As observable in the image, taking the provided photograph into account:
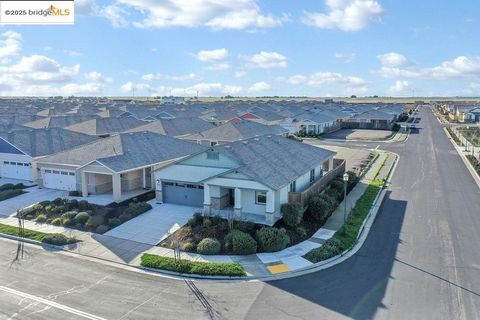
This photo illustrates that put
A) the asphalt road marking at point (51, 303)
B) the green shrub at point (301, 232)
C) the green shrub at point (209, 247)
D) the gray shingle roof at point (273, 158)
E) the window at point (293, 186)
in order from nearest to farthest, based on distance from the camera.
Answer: the asphalt road marking at point (51, 303)
the green shrub at point (209, 247)
the green shrub at point (301, 232)
the gray shingle roof at point (273, 158)
the window at point (293, 186)

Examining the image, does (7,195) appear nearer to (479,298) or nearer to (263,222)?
(263,222)

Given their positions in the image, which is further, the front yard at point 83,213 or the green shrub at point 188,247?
the front yard at point 83,213

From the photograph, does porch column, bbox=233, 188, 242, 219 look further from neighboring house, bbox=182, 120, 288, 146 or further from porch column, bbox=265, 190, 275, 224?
neighboring house, bbox=182, 120, 288, 146

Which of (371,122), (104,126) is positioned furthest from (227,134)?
Result: (371,122)

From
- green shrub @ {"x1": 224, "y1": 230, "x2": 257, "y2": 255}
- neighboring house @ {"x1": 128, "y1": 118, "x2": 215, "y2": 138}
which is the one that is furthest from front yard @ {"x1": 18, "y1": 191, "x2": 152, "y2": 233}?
neighboring house @ {"x1": 128, "y1": 118, "x2": 215, "y2": 138}

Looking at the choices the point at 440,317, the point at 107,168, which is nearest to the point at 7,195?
the point at 107,168

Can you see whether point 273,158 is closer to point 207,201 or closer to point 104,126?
point 207,201

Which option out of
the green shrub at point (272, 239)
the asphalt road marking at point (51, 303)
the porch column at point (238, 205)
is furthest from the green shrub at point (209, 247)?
the asphalt road marking at point (51, 303)

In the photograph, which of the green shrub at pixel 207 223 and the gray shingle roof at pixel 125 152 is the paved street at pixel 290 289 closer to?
the green shrub at pixel 207 223
